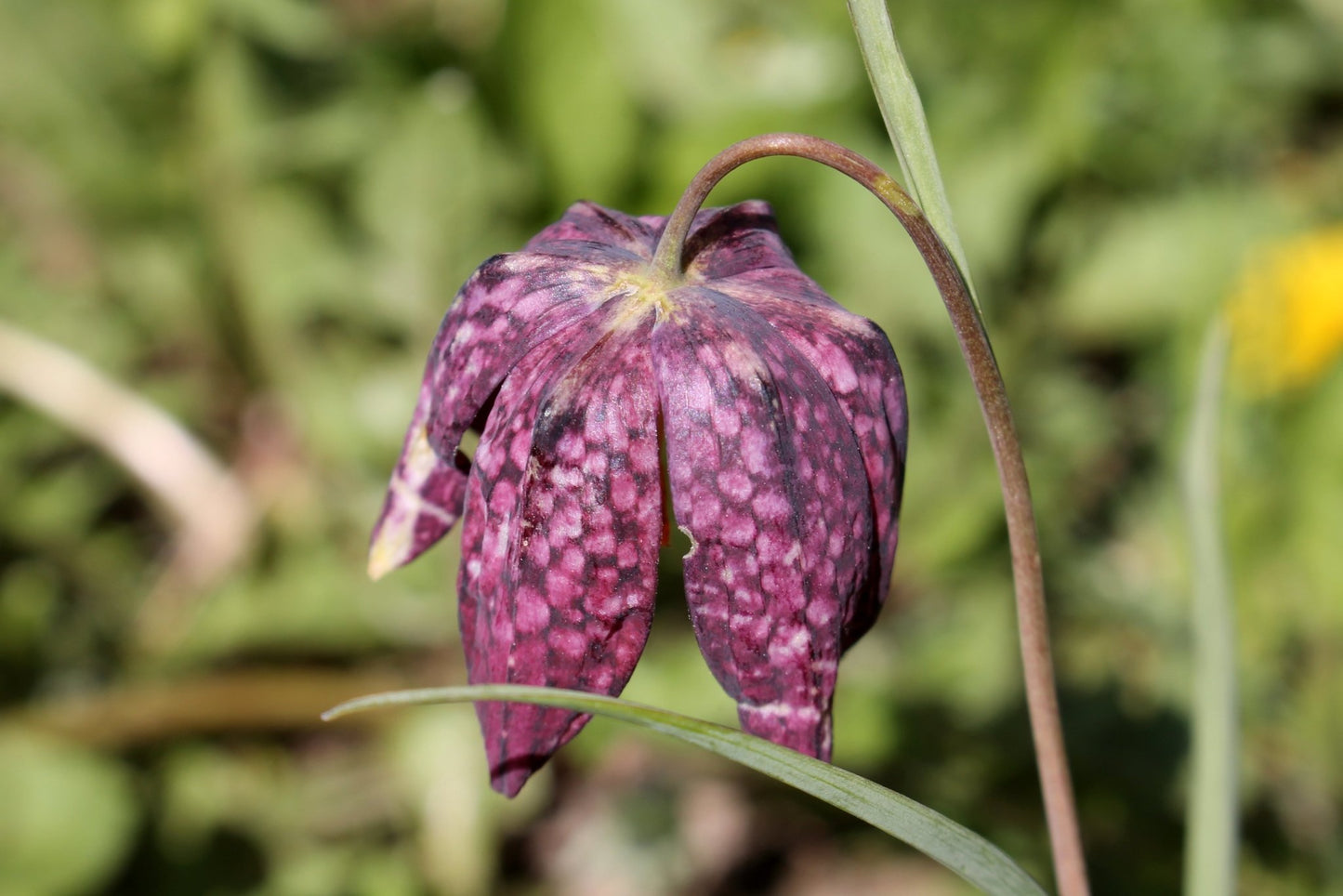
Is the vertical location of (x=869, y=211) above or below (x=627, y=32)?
below

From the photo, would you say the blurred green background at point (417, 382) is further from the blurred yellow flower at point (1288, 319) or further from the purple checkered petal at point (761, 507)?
the purple checkered petal at point (761, 507)

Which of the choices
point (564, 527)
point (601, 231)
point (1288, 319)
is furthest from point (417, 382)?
point (1288, 319)

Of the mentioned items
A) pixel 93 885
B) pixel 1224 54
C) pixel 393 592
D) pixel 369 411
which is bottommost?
pixel 93 885

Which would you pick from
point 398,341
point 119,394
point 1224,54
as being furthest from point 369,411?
point 1224,54

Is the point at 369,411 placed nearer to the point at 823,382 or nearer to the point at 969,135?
the point at 969,135

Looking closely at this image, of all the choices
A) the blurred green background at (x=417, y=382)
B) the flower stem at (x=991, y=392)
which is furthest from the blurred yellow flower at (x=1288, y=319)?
the flower stem at (x=991, y=392)

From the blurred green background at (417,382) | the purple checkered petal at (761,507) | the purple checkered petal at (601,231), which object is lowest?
the blurred green background at (417,382)

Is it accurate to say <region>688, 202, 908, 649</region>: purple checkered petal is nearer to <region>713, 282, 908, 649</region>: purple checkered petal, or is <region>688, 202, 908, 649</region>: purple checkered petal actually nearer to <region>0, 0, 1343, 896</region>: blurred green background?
<region>713, 282, 908, 649</region>: purple checkered petal
